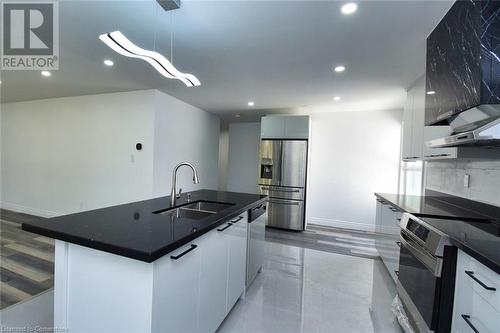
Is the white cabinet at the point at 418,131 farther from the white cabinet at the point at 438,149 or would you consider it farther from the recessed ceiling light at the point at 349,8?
the recessed ceiling light at the point at 349,8

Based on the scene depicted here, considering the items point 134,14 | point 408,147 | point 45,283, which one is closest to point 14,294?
point 45,283

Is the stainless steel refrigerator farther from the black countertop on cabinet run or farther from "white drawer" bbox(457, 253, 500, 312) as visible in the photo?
"white drawer" bbox(457, 253, 500, 312)

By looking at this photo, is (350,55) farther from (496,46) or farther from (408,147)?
(408,147)

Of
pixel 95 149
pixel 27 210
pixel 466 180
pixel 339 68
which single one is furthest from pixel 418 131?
pixel 27 210

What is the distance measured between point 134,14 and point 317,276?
3.13 m

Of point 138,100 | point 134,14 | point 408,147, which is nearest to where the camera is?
point 134,14

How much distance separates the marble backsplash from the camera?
1830 millimetres

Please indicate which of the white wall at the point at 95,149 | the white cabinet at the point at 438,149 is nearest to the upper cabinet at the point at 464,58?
the white cabinet at the point at 438,149

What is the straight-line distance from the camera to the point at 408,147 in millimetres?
2967

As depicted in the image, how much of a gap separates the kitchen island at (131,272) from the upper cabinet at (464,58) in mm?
1770

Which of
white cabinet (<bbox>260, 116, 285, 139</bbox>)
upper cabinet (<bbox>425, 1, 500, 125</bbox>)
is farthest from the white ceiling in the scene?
white cabinet (<bbox>260, 116, 285, 139</bbox>)

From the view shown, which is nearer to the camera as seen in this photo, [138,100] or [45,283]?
[45,283]

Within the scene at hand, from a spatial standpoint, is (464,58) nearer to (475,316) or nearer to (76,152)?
(475,316)

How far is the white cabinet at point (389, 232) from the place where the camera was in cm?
221
